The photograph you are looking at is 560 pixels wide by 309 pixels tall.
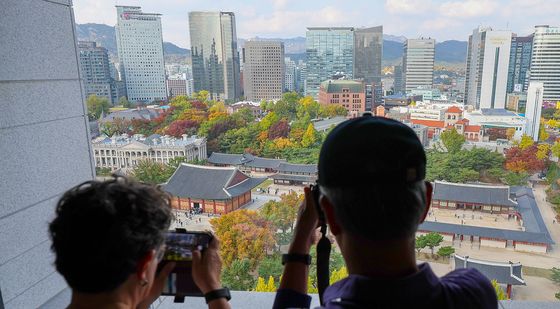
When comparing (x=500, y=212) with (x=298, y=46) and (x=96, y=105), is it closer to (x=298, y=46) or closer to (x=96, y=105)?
(x=298, y=46)

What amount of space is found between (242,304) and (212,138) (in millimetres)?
1525

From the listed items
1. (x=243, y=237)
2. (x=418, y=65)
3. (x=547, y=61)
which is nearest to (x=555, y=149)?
(x=547, y=61)

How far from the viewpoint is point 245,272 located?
6.63ft

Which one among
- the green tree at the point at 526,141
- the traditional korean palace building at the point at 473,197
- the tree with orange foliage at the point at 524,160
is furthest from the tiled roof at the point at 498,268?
the green tree at the point at 526,141

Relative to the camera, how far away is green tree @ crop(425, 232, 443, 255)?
219 centimetres

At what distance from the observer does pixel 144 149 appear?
2.49m

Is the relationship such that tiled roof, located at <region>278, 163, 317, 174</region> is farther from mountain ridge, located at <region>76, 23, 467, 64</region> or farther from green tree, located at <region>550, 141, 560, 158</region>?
green tree, located at <region>550, 141, 560, 158</region>

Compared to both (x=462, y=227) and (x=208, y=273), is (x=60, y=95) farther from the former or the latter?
(x=462, y=227)

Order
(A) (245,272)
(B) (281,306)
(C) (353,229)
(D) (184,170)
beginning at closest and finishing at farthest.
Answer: (C) (353,229)
(B) (281,306)
(A) (245,272)
(D) (184,170)

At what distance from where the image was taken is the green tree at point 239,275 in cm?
199

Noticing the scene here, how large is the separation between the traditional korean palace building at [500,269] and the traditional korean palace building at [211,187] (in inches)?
56.3

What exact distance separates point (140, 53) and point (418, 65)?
2.43 meters

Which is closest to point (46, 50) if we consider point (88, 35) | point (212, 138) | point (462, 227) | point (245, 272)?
point (88, 35)

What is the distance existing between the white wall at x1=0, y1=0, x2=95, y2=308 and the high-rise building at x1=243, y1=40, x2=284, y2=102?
1837mm
